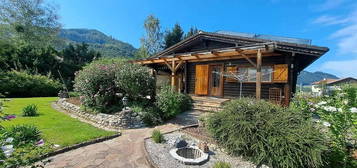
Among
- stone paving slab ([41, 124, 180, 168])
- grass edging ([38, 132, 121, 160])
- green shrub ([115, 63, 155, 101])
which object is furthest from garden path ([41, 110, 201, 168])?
green shrub ([115, 63, 155, 101])

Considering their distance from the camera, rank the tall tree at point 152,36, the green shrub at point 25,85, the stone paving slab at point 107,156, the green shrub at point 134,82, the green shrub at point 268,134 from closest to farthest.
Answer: the green shrub at point 268,134, the stone paving slab at point 107,156, the green shrub at point 134,82, the green shrub at point 25,85, the tall tree at point 152,36

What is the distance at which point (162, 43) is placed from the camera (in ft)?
92.3

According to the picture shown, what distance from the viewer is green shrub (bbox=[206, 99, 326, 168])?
129 inches

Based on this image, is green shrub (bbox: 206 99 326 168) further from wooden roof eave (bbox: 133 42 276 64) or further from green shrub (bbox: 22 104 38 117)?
green shrub (bbox: 22 104 38 117)

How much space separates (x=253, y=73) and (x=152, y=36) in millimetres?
21322

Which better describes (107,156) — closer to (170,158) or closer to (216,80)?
(170,158)

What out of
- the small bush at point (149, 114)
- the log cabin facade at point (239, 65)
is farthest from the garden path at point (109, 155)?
the log cabin facade at point (239, 65)

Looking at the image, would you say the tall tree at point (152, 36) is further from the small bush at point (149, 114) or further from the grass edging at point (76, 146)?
the grass edging at point (76, 146)

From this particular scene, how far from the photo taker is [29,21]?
74.2ft

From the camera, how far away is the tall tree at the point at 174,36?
2614cm

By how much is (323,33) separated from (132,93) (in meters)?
14.0

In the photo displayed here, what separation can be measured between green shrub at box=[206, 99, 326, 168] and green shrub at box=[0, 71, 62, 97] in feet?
53.1

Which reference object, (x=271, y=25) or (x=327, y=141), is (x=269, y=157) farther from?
(x=271, y=25)

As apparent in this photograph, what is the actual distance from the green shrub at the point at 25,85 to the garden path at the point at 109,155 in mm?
13238
